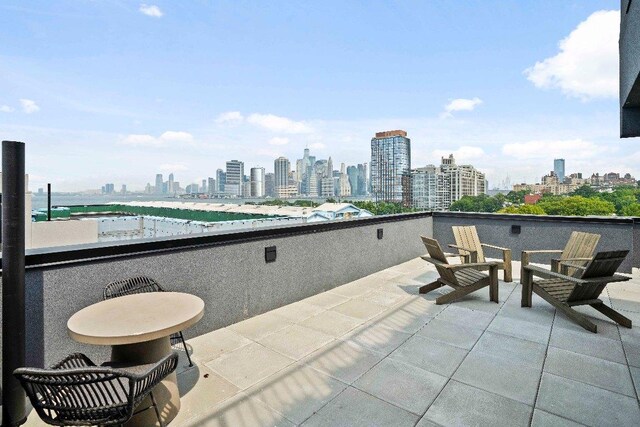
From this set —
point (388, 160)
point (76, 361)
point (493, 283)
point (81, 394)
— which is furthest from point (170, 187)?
point (81, 394)

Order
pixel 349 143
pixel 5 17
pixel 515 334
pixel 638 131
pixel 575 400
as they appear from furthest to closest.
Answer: pixel 349 143 < pixel 5 17 < pixel 638 131 < pixel 515 334 < pixel 575 400

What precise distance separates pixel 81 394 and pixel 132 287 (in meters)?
A: 1.40

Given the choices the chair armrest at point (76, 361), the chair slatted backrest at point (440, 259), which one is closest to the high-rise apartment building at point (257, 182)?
the chair slatted backrest at point (440, 259)

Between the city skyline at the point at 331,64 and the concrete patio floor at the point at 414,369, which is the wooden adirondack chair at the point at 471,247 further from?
the city skyline at the point at 331,64

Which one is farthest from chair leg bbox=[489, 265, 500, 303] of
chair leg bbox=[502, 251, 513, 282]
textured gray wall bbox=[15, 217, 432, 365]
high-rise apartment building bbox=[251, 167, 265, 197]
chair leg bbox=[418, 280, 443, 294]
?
high-rise apartment building bbox=[251, 167, 265, 197]

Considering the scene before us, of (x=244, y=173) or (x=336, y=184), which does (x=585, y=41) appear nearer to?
(x=336, y=184)

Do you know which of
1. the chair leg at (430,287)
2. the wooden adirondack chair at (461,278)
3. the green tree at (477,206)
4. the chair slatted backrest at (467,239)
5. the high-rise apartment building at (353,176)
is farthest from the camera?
the high-rise apartment building at (353,176)

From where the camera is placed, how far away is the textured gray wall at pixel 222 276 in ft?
8.40

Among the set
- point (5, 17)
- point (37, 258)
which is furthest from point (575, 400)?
point (5, 17)

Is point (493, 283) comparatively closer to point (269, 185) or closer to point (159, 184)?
point (269, 185)

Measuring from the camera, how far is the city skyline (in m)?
10.9

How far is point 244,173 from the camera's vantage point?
133ft

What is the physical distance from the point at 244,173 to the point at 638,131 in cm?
3877

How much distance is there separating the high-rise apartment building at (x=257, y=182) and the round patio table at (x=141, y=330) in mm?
34320
